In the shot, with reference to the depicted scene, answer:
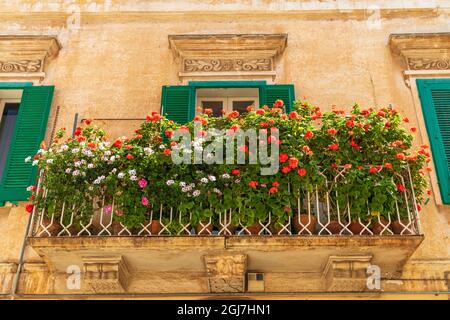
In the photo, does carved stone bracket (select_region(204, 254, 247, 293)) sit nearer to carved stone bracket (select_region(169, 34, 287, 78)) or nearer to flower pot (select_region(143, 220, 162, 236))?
flower pot (select_region(143, 220, 162, 236))

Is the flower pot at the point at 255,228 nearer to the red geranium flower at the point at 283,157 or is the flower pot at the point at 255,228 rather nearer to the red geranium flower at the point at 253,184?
the red geranium flower at the point at 253,184

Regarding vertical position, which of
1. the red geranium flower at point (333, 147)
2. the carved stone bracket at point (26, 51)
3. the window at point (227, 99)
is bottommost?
the red geranium flower at point (333, 147)

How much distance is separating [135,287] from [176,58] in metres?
3.11

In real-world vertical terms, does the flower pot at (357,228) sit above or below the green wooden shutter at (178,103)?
below

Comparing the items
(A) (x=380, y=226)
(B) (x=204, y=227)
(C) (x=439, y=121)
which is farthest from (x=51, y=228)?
(C) (x=439, y=121)

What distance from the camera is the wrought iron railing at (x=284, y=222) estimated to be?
559 centimetres

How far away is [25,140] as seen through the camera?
699 cm

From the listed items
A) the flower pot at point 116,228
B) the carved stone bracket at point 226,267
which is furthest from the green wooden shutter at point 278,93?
the flower pot at point 116,228

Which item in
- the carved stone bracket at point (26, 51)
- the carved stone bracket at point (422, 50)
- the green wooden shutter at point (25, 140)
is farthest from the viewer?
the carved stone bracket at point (26, 51)

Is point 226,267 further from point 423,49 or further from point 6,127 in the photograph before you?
point 423,49

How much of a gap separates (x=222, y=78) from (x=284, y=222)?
102 inches

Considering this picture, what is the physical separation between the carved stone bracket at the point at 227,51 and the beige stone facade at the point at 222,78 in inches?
1.5

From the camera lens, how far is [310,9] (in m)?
8.20
